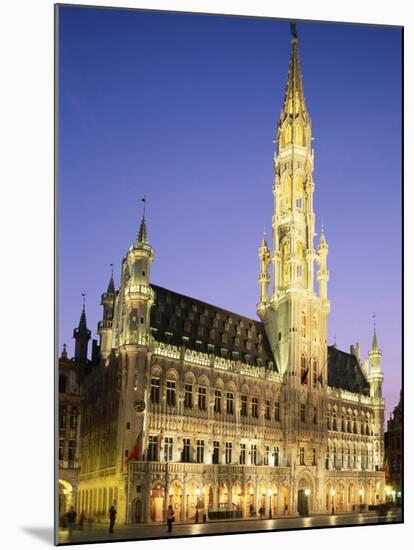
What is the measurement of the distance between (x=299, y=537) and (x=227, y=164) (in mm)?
9616

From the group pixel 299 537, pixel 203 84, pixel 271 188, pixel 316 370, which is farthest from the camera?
pixel 316 370

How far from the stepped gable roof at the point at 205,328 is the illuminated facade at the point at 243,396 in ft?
0.14

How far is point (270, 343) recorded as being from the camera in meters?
27.5

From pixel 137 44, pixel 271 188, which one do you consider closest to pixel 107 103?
pixel 137 44

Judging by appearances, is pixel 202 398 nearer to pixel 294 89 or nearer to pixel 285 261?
pixel 285 261

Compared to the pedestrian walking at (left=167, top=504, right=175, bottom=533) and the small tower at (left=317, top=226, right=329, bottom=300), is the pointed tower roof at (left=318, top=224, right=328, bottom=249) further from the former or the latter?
the pedestrian walking at (left=167, top=504, right=175, bottom=533)

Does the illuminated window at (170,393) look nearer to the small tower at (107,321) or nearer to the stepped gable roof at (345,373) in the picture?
the small tower at (107,321)

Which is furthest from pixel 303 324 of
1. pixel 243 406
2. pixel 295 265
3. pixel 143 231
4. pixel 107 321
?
pixel 107 321

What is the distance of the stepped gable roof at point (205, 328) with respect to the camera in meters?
24.0

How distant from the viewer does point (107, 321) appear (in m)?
22.8

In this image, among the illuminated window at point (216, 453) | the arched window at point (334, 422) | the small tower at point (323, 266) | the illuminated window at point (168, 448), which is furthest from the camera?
the arched window at point (334, 422)

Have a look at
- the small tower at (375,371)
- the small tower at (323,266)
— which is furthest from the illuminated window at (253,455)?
the small tower at (323,266)

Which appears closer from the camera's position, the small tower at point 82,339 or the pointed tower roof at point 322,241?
the small tower at point 82,339
